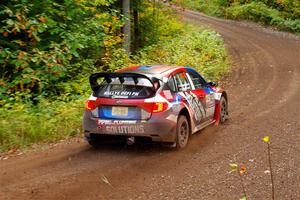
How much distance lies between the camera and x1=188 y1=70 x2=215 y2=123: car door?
30.4 feet

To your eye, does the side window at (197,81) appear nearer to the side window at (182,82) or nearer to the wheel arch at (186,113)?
the side window at (182,82)

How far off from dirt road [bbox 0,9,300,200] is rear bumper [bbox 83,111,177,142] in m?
0.39

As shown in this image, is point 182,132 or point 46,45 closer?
point 182,132

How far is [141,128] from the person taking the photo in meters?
7.68

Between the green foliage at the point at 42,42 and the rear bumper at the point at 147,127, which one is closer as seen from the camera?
the rear bumper at the point at 147,127

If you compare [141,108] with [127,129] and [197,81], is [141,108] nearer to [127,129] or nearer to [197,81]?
[127,129]

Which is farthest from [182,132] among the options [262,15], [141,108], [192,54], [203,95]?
[262,15]

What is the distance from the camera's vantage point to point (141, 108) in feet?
25.3

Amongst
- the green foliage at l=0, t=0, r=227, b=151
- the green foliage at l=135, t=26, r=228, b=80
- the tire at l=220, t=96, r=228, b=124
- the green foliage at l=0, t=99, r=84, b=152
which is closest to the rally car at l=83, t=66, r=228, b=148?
the green foliage at l=0, t=99, r=84, b=152

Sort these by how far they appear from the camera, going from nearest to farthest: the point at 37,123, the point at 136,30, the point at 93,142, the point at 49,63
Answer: the point at 93,142, the point at 37,123, the point at 49,63, the point at 136,30

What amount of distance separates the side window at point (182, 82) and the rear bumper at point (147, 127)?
0.95 m

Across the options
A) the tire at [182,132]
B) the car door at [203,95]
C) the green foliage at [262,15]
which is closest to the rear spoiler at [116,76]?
the tire at [182,132]

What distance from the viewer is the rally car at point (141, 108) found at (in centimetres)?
771

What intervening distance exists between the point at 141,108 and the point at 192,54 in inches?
531
